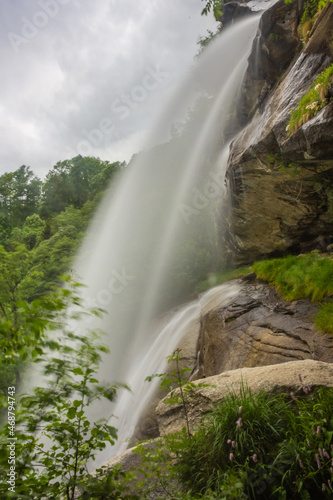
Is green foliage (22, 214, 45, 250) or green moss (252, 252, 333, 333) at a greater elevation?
green foliage (22, 214, 45, 250)

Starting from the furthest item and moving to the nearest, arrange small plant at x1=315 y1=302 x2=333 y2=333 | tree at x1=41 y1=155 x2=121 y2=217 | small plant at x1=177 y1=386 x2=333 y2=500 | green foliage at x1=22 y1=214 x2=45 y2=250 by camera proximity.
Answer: tree at x1=41 y1=155 x2=121 y2=217
green foliage at x1=22 y1=214 x2=45 y2=250
small plant at x1=315 y1=302 x2=333 y2=333
small plant at x1=177 y1=386 x2=333 y2=500

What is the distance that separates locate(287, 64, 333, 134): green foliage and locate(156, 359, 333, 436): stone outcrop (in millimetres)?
4580

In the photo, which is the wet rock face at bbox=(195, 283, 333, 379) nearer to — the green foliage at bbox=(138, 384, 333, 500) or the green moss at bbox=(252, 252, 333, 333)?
the green moss at bbox=(252, 252, 333, 333)

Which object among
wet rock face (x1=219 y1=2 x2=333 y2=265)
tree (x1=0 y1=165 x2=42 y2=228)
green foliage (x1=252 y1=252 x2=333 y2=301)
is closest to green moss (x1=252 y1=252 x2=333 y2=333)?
green foliage (x1=252 y1=252 x2=333 y2=301)

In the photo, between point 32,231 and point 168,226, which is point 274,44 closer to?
point 168,226

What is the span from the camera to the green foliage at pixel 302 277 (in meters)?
6.59

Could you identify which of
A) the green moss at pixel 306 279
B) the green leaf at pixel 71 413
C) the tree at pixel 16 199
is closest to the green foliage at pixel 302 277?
the green moss at pixel 306 279

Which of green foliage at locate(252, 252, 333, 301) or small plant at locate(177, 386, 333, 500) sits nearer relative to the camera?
small plant at locate(177, 386, 333, 500)

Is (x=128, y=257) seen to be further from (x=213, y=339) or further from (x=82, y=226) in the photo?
(x=213, y=339)

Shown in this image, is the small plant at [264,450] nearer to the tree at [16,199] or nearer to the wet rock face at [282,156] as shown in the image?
the wet rock face at [282,156]

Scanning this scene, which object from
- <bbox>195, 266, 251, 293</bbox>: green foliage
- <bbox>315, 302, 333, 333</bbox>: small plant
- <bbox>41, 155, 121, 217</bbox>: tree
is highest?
<bbox>41, 155, 121, 217</bbox>: tree

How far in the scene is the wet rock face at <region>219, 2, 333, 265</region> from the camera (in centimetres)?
631

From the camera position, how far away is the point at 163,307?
14555 mm

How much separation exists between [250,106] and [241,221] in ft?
17.1
